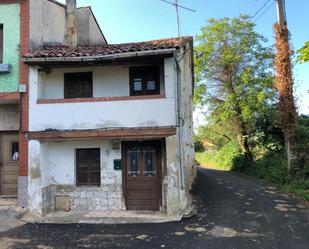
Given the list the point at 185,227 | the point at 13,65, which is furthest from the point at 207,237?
the point at 13,65

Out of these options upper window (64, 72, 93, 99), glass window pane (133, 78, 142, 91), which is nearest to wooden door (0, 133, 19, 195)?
upper window (64, 72, 93, 99)

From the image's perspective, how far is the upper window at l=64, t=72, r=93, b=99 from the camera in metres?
11.3

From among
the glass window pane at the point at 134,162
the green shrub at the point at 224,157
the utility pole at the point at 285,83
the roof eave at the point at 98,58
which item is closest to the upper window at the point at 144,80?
the roof eave at the point at 98,58

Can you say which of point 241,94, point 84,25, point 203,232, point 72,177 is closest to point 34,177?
point 72,177

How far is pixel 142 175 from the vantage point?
10930 mm

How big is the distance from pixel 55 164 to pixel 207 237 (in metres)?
6.08

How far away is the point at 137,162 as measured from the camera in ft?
36.1

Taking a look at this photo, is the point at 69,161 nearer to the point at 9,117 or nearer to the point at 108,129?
the point at 108,129

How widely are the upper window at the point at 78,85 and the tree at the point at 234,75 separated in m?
12.3

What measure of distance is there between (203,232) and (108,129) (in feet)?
14.0

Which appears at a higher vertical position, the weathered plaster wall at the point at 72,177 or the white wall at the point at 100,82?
the white wall at the point at 100,82

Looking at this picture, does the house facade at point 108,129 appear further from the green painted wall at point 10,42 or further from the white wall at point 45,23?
the white wall at point 45,23

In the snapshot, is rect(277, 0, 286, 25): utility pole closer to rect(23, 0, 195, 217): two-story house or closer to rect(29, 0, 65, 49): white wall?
rect(23, 0, 195, 217): two-story house

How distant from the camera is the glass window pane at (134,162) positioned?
432 inches
